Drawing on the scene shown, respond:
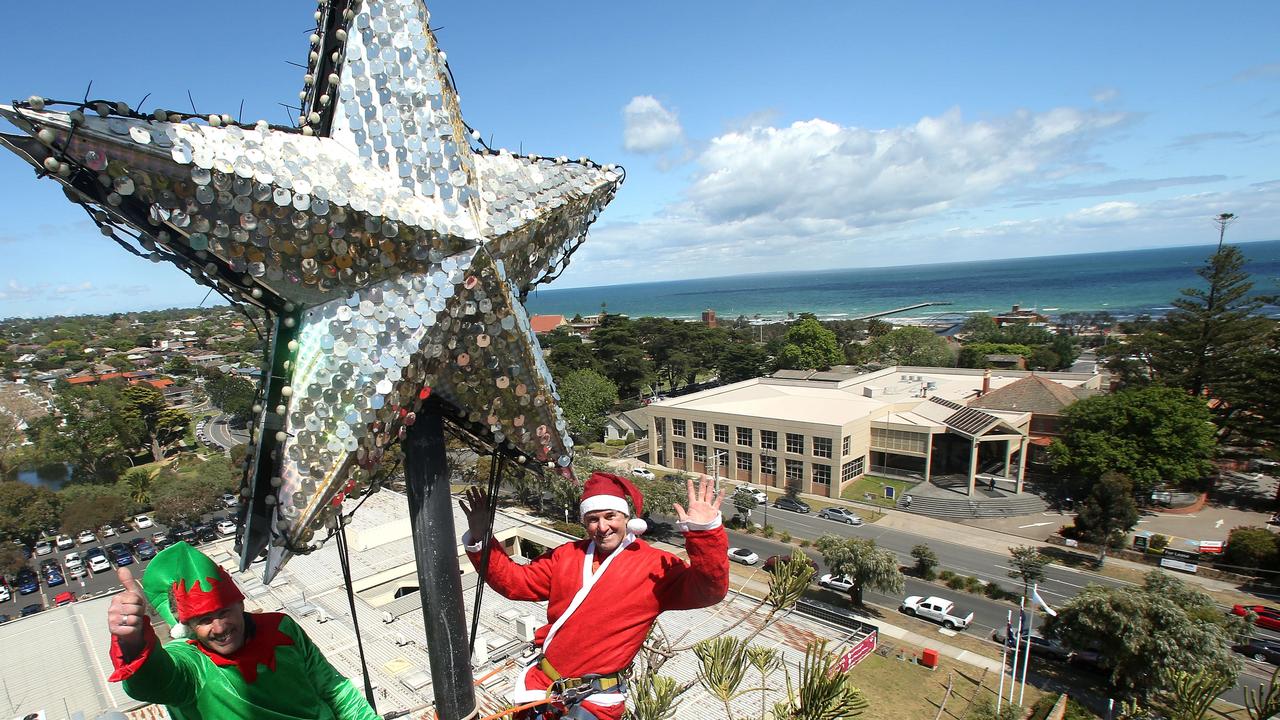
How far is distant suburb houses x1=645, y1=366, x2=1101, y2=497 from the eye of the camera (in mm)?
27125

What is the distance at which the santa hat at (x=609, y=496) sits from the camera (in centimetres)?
320

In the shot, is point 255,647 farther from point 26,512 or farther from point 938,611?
point 26,512

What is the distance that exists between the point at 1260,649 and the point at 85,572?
37.7 meters

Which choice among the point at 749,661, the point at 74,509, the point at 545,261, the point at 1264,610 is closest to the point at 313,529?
the point at 545,261

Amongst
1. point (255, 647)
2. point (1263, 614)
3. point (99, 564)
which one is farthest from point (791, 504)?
point (99, 564)

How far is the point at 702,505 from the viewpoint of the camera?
2943mm

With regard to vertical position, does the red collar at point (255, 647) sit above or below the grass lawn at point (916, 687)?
above

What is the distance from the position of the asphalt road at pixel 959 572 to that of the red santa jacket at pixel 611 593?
16.2m

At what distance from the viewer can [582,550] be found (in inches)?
133

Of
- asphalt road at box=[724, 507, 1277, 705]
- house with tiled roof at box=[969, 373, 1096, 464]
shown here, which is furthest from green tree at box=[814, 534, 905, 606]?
house with tiled roof at box=[969, 373, 1096, 464]

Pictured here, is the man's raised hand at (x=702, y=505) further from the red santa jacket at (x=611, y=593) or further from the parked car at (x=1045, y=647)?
the parked car at (x=1045, y=647)

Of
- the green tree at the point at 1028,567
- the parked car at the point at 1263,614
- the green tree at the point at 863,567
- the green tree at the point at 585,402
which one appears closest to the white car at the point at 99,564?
the green tree at the point at 585,402

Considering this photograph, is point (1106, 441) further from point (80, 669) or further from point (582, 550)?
point (80, 669)

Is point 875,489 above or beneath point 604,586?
beneath
